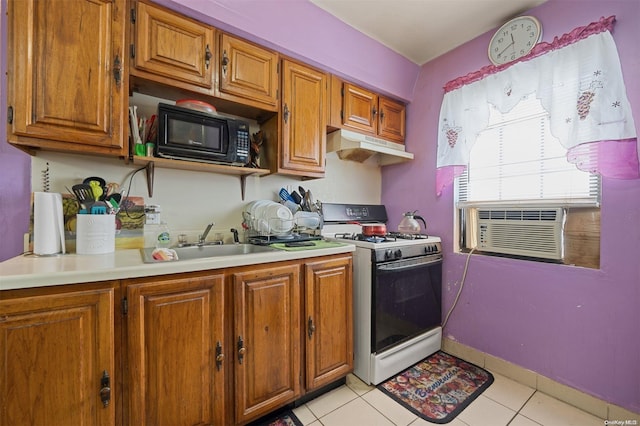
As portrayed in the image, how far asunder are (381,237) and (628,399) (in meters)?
1.52

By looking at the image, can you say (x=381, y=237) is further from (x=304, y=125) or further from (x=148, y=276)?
(x=148, y=276)

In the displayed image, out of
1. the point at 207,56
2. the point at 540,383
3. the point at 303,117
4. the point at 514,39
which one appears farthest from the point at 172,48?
the point at 540,383

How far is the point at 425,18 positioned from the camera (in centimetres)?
179

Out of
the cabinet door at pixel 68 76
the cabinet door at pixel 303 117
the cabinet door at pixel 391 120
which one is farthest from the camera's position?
the cabinet door at pixel 391 120

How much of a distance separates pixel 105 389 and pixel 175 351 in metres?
0.23

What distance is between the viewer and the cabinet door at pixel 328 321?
145 cm

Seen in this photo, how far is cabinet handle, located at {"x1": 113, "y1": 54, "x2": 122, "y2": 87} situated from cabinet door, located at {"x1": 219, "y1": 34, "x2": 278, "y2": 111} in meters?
0.47

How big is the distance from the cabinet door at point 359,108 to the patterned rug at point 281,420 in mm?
1985

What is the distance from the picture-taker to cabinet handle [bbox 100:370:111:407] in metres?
0.92

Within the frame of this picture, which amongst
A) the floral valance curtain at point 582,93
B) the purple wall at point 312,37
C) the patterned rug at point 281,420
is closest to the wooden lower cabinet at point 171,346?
the patterned rug at point 281,420

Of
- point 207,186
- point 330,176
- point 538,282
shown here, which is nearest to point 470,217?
point 538,282

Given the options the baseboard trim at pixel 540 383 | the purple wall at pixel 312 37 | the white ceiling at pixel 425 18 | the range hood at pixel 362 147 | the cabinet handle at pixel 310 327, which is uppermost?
the white ceiling at pixel 425 18

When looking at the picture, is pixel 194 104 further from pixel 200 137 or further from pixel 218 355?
pixel 218 355

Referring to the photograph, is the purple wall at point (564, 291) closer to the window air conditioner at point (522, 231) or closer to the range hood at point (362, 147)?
the window air conditioner at point (522, 231)
